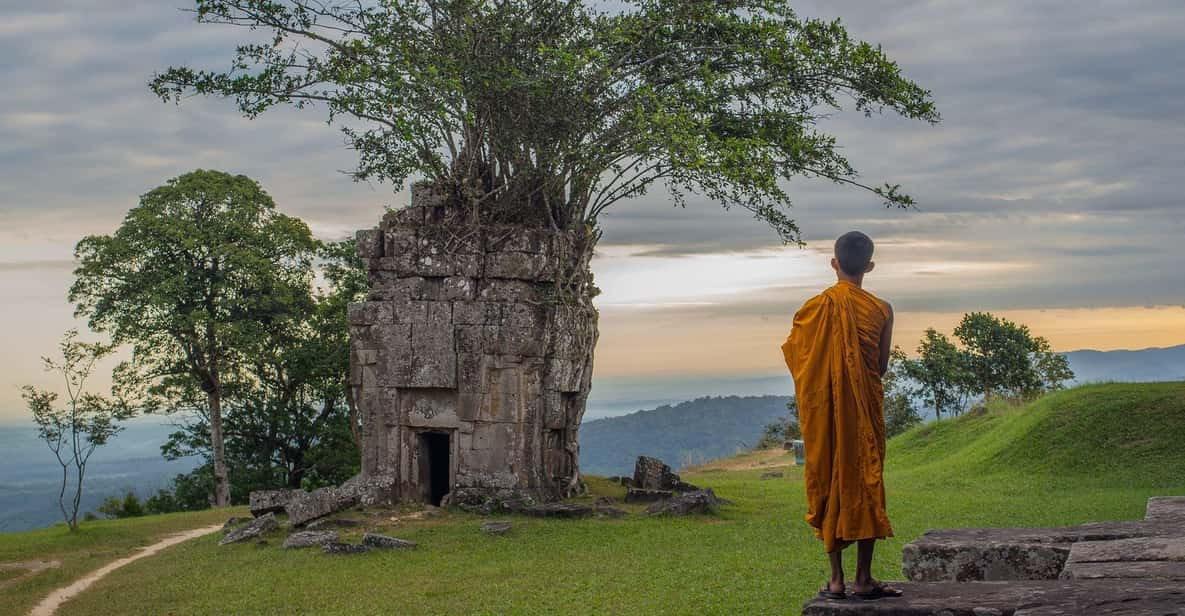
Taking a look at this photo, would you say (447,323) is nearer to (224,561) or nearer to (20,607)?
(224,561)

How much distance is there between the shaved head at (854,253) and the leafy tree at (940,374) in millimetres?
42303

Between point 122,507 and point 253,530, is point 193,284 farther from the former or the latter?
point 253,530

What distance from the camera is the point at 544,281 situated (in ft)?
80.3

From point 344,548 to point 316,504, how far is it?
3.72 m

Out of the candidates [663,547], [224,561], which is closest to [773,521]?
[663,547]

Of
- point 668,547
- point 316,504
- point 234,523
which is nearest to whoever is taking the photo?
point 668,547

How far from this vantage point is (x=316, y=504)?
2308 cm

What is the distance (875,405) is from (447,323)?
56.9 feet

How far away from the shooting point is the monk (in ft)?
24.6

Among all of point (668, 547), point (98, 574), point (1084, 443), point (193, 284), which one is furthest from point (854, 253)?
point (193, 284)

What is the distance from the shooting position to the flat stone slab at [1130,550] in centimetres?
756

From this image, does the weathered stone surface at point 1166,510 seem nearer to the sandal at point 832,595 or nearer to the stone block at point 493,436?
the sandal at point 832,595

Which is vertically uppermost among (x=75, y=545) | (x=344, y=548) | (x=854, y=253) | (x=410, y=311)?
(x=410, y=311)

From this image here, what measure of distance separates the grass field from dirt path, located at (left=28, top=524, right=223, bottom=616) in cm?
40
